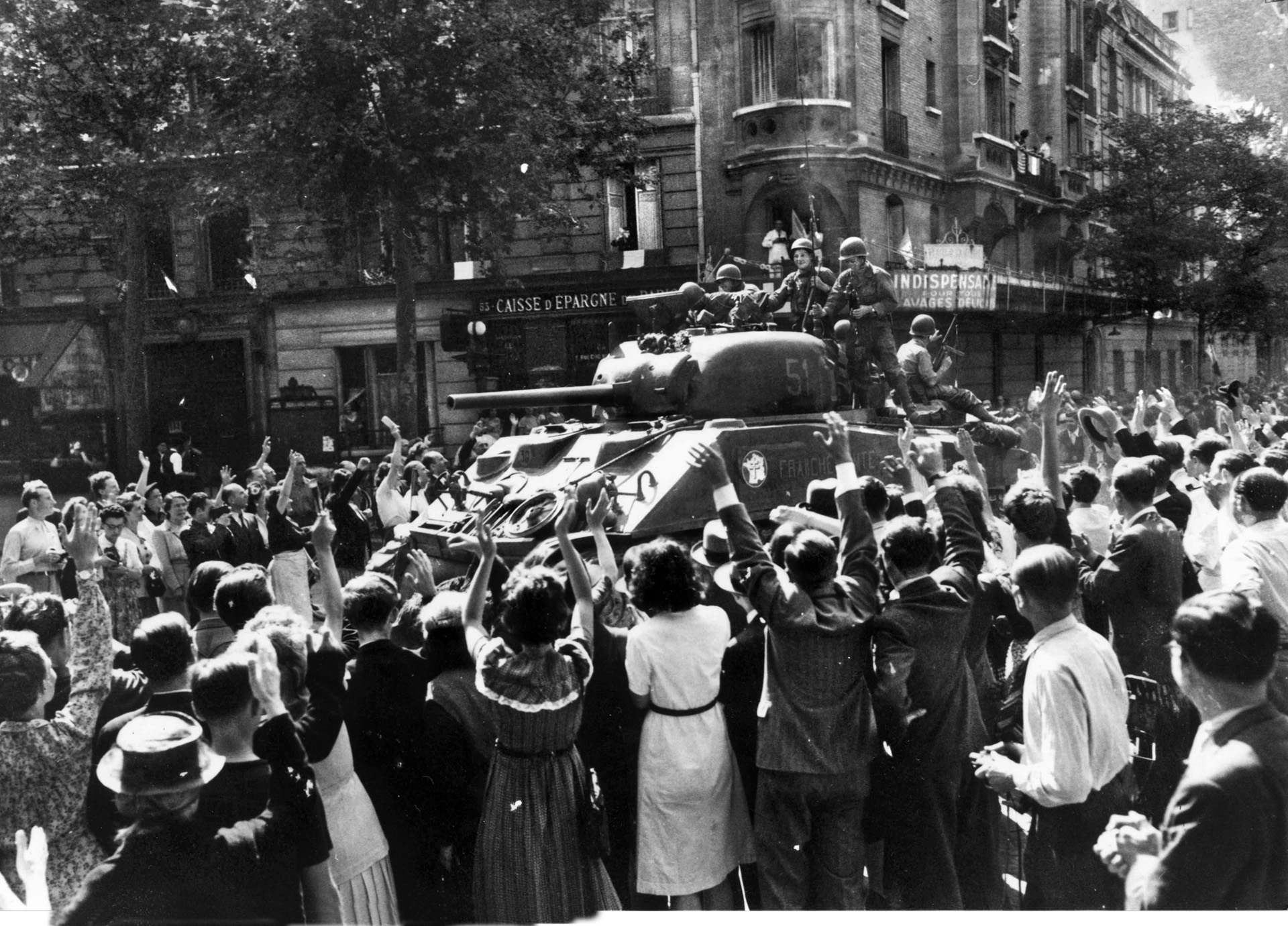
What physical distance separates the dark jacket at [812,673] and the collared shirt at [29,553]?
669 centimetres

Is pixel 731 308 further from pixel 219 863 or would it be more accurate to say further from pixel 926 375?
pixel 219 863

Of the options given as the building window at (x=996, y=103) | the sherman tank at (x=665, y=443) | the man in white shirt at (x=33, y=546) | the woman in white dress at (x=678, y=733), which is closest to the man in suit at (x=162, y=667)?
the woman in white dress at (x=678, y=733)

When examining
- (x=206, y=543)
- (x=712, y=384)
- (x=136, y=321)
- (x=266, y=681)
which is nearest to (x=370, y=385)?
(x=136, y=321)

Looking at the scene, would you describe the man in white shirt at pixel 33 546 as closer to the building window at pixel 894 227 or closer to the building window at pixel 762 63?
the building window at pixel 894 227

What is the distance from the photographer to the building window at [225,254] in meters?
29.0

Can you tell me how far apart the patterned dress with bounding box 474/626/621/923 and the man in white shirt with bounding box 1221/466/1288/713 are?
3000 millimetres

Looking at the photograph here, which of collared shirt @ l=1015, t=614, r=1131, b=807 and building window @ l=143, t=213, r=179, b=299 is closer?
collared shirt @ l=1015, t=614, r=1131, b=807

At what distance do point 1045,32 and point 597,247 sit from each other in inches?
409

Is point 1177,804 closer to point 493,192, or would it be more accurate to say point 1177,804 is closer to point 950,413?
point 950,413

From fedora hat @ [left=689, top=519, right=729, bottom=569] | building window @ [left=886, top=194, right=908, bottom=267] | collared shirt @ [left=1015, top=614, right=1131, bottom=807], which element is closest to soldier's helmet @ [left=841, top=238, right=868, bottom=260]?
fedora hat @ [left=689, top=519, right=729, bottom=569]

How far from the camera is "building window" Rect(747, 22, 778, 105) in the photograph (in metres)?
24.3

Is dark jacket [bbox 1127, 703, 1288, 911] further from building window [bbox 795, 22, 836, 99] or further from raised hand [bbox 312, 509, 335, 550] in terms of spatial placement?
building window [bbox 795, 22, 836, 99]

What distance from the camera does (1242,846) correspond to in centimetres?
284

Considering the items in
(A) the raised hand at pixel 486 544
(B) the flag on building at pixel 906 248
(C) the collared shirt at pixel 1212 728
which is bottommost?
(C) the collared shirt at pixel 1212 728
